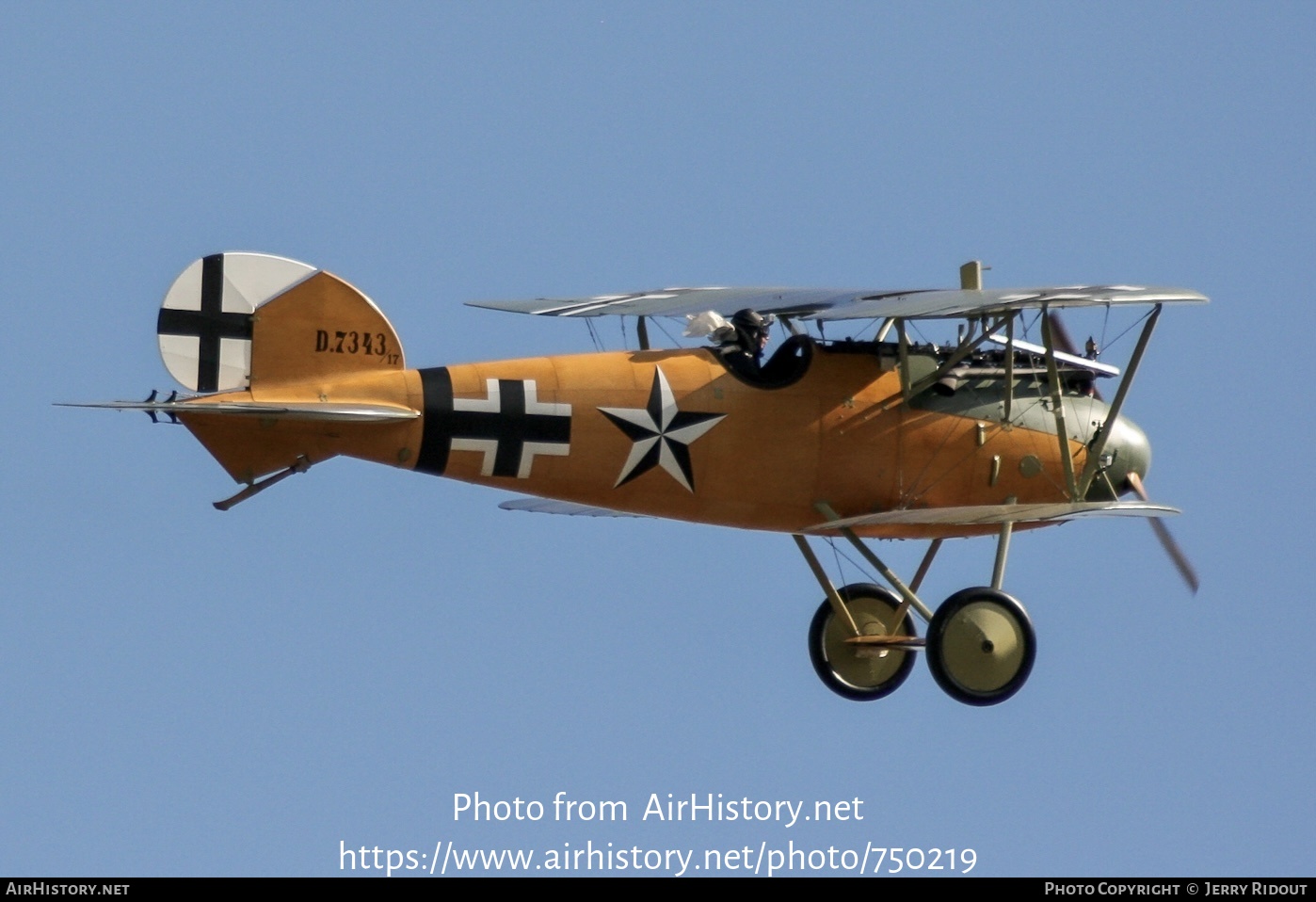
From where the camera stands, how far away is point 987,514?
Answer: 2214 centimetres

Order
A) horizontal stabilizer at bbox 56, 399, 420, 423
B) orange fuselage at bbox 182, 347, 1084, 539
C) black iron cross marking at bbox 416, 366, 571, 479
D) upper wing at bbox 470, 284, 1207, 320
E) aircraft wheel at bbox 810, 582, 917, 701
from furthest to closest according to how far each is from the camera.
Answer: aircraft wheel at bbox 810, 582, 917, 701 < upper wing at bbox 470, 284, 1207, 320 < black iron cross marking at bbox 416, 366, 571, 479 < orange fuselage at bbox 182, 347, 1084, 539 < horizontal stabilizer at bbox 56, 399, 420, 423

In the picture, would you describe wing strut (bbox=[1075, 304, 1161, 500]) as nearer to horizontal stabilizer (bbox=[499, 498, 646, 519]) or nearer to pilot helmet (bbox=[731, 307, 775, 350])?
pilot helmet (bbox=[731, 307, 775, 350])

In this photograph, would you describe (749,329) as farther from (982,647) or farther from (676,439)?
(982,647)

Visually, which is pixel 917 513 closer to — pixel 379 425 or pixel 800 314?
pixel 800 314

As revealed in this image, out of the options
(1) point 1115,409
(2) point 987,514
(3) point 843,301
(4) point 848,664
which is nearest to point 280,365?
(3) point 843,301

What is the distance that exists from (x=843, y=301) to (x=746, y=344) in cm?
84

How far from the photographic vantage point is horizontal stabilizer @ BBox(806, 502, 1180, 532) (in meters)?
21.9

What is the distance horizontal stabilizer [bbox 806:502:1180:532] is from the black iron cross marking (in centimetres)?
243

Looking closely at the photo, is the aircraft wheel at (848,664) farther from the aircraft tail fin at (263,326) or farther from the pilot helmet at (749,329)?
the aircraft tail fin at (263,326)

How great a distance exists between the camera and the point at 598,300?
23.4m

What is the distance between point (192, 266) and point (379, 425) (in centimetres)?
179

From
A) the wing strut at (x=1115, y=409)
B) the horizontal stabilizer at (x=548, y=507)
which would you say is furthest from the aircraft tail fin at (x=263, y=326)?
Answer: the wing strut at (x=1115, y=409)

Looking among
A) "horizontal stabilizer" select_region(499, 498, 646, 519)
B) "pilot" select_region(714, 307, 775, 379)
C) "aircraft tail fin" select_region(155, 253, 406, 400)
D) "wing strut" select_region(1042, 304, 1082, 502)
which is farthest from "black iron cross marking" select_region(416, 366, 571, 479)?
"wing strut" select_region(1042, 304, 1082, 502)

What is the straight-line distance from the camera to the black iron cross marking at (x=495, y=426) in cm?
2128
